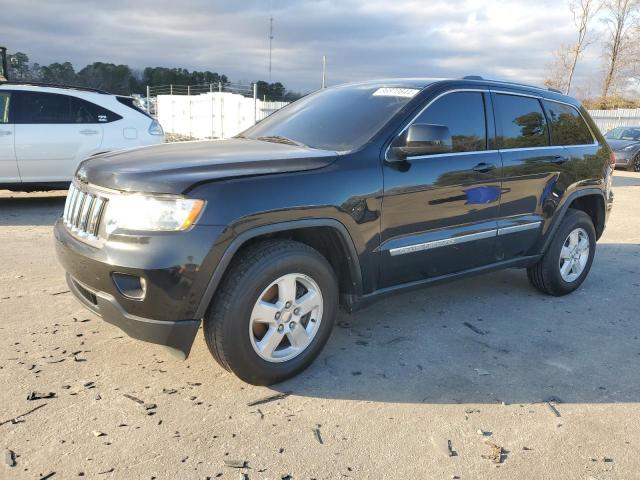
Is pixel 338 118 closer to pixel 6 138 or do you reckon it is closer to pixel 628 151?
pixel 6 138

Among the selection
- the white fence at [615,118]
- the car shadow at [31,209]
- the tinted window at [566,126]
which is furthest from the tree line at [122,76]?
the tinted window at [566,126]

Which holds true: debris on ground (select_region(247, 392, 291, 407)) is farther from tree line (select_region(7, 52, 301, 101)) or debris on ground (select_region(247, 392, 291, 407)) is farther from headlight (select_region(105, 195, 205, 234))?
tree line (select_region(7, 52, 301, 101))

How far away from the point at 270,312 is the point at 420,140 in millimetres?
1412

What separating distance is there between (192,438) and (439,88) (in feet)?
9.17

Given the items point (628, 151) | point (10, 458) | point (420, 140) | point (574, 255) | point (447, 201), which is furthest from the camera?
point (628, 151)

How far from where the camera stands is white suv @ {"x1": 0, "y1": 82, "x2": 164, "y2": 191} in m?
7.73

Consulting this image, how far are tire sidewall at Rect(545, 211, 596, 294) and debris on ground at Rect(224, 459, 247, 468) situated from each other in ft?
11.2

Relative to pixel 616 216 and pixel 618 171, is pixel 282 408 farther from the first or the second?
pixel 618 171

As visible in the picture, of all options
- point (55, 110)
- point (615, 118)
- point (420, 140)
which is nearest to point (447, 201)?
point (420, 140)

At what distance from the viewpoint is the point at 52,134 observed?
791 centimetres

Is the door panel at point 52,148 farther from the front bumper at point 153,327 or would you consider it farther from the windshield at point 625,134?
the windshield at point 625,134

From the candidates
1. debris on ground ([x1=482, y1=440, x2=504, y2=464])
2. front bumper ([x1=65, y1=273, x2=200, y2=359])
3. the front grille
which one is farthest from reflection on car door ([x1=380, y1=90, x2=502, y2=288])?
the front grille

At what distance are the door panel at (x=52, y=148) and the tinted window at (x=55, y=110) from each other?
0.10 meters

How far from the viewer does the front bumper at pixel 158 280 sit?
2.74 m
